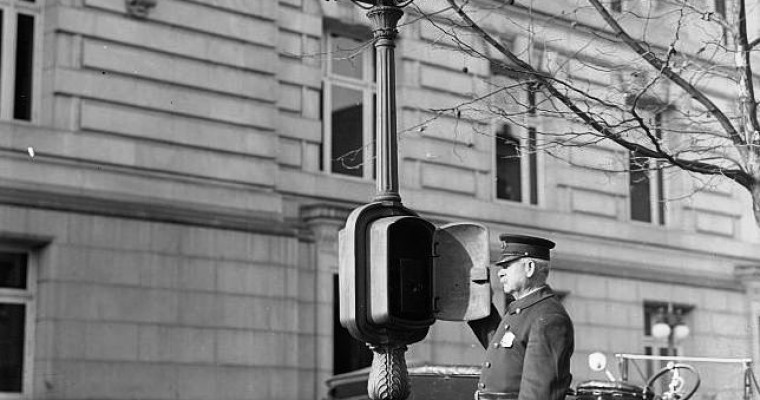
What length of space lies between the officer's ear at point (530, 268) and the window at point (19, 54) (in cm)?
1132

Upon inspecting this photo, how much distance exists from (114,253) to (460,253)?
10.8 m

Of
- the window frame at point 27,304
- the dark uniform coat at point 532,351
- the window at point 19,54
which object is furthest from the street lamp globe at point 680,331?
the dark uniform coat at point 532,351

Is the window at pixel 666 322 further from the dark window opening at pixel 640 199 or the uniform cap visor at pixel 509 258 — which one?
the uniform cap visor at pixel 509 258

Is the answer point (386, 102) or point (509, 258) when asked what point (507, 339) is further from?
point (386, 102)

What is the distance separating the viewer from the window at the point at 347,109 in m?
21.5

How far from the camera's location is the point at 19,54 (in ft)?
60.0

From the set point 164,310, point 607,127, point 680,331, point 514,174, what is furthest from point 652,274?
point 607,127

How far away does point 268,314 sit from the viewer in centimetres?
1975

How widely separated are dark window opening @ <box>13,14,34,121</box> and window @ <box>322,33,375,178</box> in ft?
15.9

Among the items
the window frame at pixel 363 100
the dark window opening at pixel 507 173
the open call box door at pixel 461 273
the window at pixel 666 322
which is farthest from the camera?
the window at pixel 666 322

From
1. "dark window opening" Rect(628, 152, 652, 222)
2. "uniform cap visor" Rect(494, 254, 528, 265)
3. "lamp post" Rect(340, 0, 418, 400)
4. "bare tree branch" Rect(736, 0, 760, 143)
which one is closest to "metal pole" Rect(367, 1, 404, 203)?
"lamp post" Rect(340, 0, 418, 400)

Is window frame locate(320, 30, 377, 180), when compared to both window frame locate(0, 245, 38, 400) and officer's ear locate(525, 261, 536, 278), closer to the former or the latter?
window frame locate(0, 245, 38, 400)

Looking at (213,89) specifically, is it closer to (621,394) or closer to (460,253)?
(621,394)

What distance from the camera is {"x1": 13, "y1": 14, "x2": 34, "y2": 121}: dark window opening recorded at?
1812 centimetres
